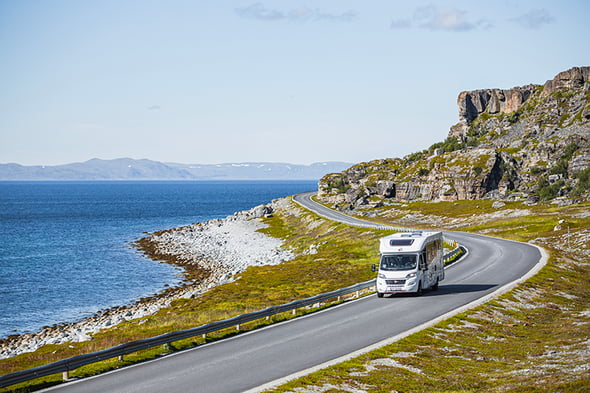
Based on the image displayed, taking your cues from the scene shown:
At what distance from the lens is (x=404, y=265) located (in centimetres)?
3512

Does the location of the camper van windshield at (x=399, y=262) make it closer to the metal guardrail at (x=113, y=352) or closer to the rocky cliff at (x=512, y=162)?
the metal guardrail at (x=113, y=352)

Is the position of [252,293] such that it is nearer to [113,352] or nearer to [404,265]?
[404,265]

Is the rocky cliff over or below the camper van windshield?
over

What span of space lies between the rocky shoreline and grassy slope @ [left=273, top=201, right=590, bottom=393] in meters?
26.2

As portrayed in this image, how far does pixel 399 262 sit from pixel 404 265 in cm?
37

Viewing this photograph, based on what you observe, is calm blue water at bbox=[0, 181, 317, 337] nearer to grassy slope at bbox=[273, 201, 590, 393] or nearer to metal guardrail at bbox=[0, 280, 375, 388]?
metal guardrail at bbox=[0, 280, 375, 388]

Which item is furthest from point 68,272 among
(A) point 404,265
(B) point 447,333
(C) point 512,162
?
(C) point 512,162

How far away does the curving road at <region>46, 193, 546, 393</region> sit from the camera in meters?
19.7

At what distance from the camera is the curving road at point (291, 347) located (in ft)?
64.7

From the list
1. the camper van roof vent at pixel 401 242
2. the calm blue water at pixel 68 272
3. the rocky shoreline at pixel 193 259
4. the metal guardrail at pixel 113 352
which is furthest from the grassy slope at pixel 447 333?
the calm blue water at pixel 68 272

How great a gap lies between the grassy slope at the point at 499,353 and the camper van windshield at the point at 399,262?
16.1ft

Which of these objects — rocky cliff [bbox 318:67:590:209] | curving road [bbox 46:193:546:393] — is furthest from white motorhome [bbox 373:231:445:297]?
rocky cliff [bbox 318:67:590:209]

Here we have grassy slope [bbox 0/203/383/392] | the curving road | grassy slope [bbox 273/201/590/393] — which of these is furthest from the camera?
grassy slope [bbox 0/203/383/392]

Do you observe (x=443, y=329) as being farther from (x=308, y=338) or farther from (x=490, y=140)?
(x=490, y=140)
